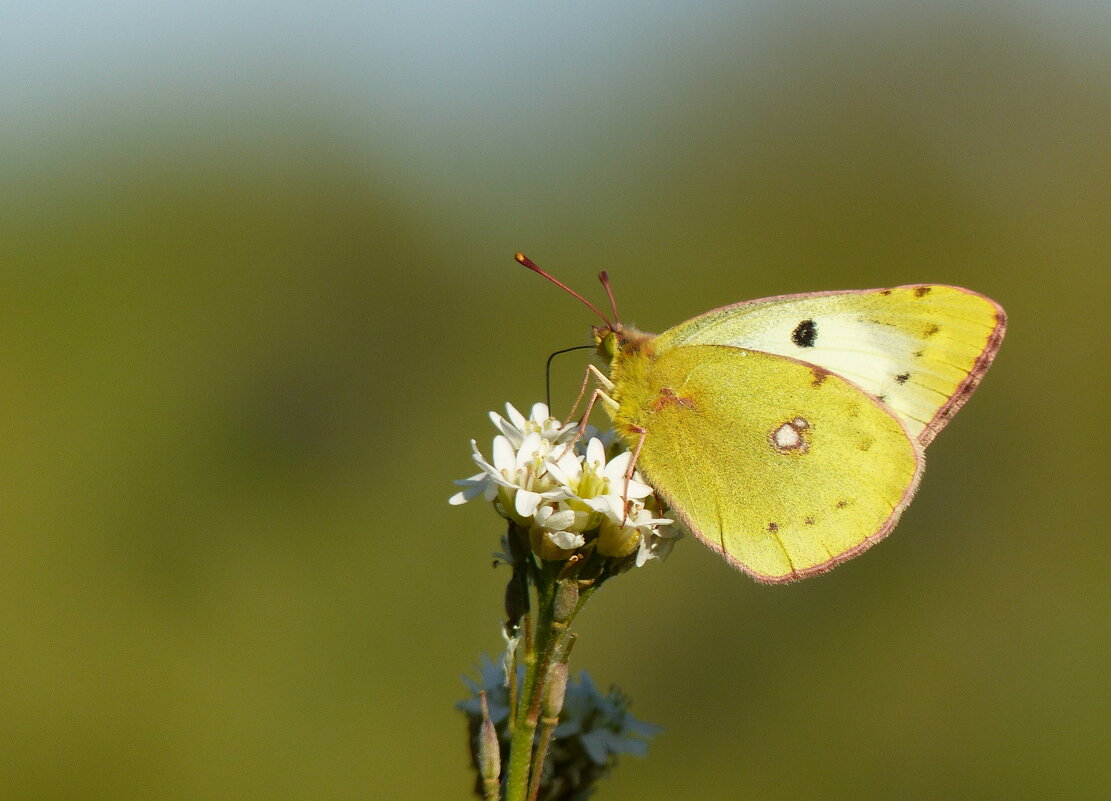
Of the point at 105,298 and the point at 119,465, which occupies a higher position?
the point at 105,298

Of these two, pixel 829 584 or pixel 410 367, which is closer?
pixel 829 584

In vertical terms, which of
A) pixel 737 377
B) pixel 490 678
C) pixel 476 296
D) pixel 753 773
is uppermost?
pixel 476 296

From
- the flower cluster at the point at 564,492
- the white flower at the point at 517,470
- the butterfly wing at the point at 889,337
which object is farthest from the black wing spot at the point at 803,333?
the white flower at the point at 517,470

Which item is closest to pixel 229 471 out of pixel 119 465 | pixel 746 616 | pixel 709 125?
pixel 119 465

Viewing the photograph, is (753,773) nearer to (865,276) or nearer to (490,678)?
(490,678)

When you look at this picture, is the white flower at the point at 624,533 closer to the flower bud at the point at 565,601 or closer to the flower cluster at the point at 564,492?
the flower cluster at the point at 564,492

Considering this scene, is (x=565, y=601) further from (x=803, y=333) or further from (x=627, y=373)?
(x=803, y=333)
